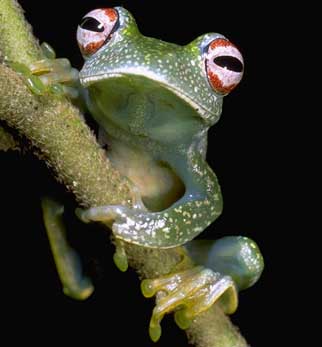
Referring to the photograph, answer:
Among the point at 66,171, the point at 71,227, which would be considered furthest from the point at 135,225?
the point at 71,227

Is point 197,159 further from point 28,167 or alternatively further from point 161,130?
point 28,167

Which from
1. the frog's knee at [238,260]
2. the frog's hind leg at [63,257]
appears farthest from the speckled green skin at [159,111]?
the frog's hind leg at [63,257]

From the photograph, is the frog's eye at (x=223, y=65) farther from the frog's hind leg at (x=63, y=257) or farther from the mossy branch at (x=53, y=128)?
the frog's hind leg at (x=63, y=257)

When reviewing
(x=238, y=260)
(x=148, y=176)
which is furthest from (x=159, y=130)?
(x=238, y=260)

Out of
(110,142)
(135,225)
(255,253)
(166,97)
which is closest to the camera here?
(135,225)

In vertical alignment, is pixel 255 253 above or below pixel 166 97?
below

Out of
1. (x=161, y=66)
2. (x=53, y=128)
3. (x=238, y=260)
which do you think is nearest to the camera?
(x=53, y=128)

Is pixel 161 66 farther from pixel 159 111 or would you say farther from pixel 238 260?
pixel 238 260

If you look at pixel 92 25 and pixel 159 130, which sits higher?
pixel 92 25
